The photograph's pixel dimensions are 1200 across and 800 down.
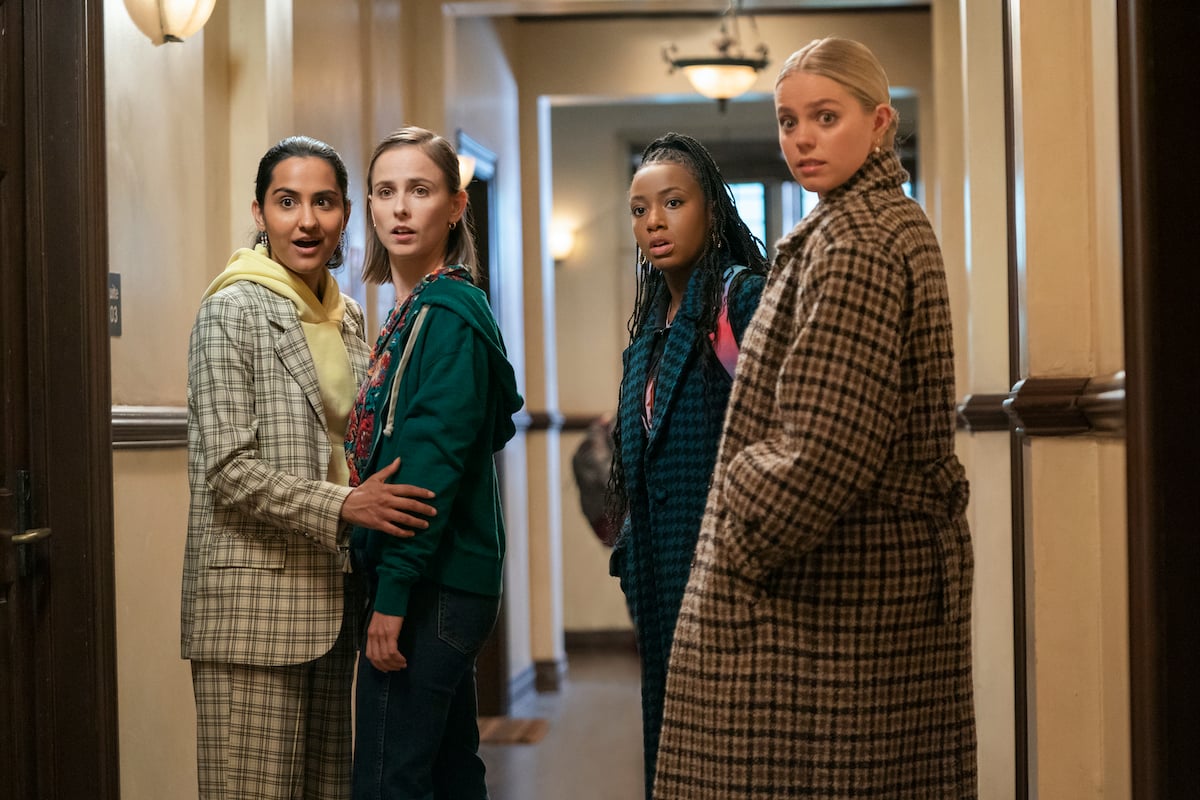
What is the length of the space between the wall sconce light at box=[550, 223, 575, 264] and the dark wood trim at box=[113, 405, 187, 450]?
5.22m

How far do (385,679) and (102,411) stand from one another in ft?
2.57

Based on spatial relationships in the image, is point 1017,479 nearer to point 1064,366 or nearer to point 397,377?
point 1064,366

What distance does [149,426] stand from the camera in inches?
113

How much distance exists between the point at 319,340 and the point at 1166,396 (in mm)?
1295

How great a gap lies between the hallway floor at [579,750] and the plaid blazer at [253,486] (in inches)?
82.2

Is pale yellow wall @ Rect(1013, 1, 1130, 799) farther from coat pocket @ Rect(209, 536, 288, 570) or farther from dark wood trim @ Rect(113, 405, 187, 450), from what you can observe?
dark wood trim @ Rect(113, 405, 187, 450)

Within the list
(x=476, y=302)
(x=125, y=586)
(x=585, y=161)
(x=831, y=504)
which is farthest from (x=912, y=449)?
(x=585, y=161)

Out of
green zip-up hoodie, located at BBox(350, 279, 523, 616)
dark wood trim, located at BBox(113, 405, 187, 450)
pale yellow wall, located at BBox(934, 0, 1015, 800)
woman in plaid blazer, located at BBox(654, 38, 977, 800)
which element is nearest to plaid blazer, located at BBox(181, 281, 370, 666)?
green zip-up hoodie, located at BBox(350, 279, 523, 616)

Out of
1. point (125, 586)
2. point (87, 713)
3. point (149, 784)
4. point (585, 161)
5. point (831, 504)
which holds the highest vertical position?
point (585, 161)

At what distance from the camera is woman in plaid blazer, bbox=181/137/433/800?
215cm

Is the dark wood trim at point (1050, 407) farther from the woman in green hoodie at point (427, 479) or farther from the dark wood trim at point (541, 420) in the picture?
the dark wood trim at point (541, 420)

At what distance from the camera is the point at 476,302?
83.6 inches

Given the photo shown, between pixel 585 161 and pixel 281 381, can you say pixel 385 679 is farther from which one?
pixel 585 161

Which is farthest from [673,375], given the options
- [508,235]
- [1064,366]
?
[508,235]
